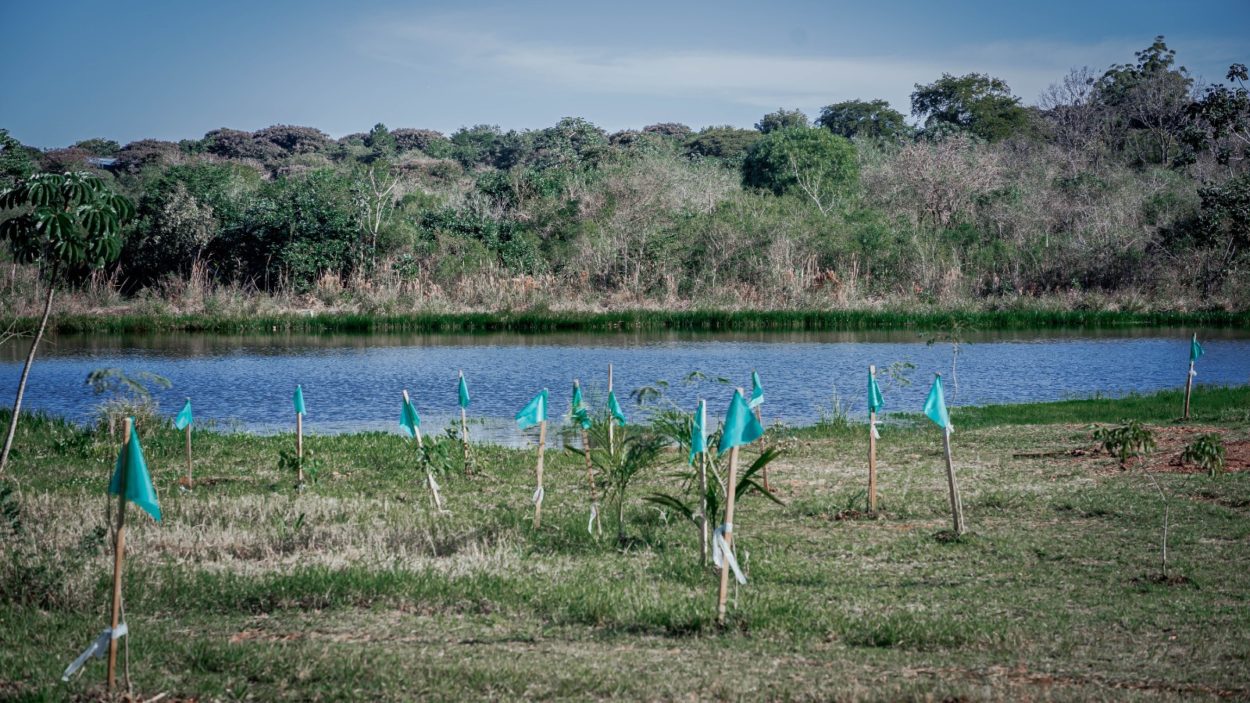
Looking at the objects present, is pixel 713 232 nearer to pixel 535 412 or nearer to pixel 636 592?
pixel 535 412

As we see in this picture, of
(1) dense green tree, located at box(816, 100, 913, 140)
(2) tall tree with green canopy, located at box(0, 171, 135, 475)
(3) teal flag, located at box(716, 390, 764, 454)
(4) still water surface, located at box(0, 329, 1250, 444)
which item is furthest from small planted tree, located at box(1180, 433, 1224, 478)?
(1) dense green tree, located at box(816, 100, 913, 140)

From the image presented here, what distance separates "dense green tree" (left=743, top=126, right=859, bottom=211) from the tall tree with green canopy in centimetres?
4688

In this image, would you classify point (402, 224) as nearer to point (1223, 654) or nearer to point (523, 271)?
point (523, 271)

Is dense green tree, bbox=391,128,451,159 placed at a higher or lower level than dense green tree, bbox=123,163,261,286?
higher

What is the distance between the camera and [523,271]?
45250 mm

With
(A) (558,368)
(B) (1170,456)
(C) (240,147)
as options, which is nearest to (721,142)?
(C) (240,147)

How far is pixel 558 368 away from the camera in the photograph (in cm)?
2933

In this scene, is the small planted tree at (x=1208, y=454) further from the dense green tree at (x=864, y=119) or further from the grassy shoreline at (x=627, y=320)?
the dense green tree at (x=864, y=119)

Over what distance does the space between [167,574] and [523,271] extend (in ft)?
121

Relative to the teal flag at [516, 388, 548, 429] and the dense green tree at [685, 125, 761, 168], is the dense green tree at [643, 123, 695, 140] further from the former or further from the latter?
the teal flag at [516, 388, 548, 429]

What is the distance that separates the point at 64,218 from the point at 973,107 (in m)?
68.6

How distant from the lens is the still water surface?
22828mm

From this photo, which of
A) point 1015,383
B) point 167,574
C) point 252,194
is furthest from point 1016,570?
point 252,194

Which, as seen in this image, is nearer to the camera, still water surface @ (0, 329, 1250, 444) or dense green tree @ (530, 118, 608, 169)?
still water surface @ (0, 329, 1250, 444)
